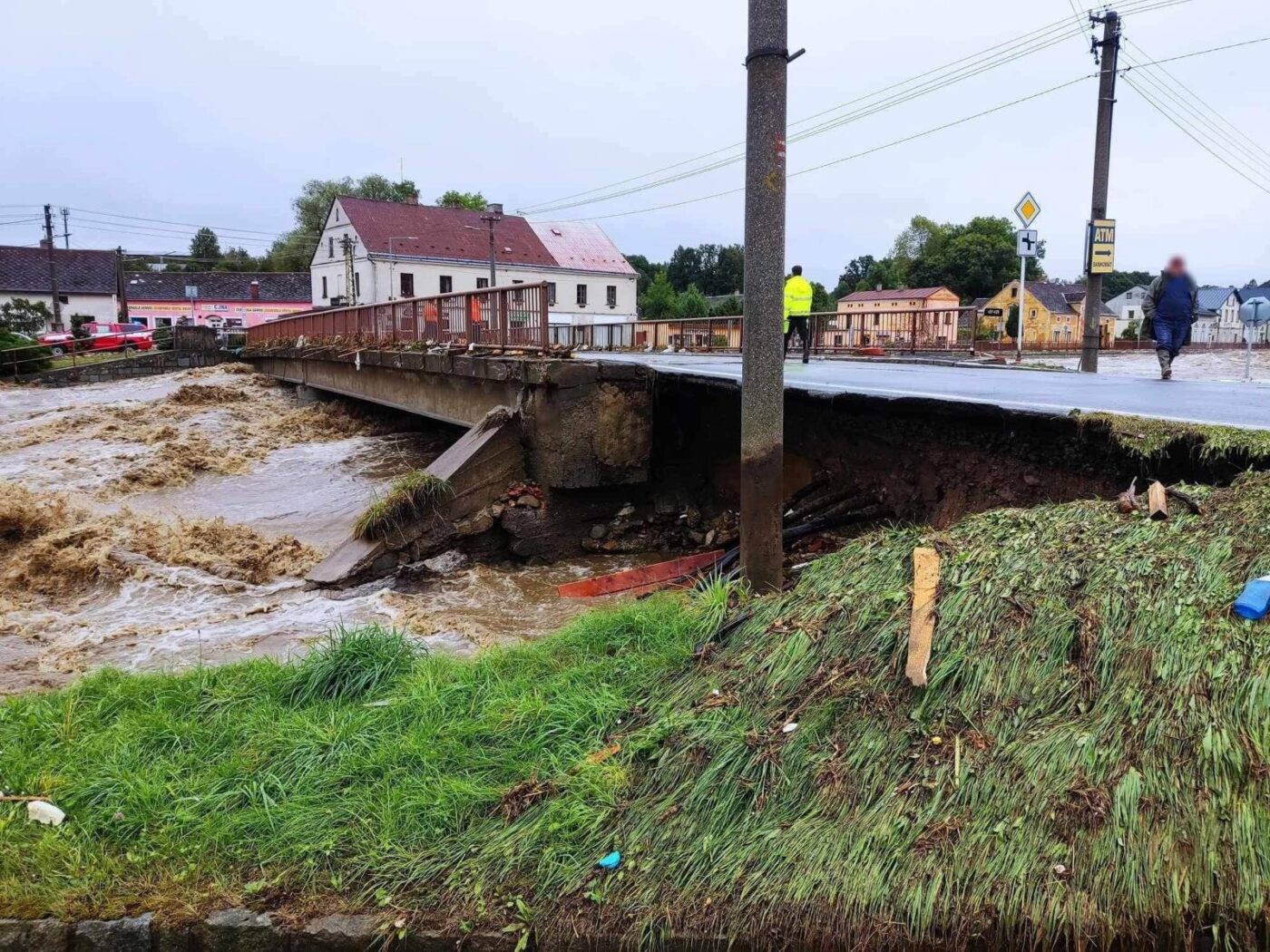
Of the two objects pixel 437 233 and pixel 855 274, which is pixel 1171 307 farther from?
pixel 855 274

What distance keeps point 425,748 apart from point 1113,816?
2.67 m

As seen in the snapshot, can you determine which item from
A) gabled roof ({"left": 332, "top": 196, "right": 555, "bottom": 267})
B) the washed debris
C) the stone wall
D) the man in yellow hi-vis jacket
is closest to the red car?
the stone wall

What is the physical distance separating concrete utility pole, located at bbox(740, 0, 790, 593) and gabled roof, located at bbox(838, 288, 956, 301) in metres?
83.3

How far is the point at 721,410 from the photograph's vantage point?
10977 millimetres

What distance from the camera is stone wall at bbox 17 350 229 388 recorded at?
123 feet

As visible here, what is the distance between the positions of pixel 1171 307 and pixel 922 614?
10.6 m

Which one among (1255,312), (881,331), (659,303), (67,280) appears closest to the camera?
(1255,312)

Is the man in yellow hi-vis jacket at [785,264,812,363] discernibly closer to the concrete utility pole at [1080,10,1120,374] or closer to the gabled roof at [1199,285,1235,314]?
the concrete utility pole at [1080,10,1120,374]

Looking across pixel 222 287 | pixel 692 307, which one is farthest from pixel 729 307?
pixel 222 287

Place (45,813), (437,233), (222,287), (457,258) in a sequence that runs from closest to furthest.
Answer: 1. (45,813)
2. (457,258)
3. (437,233)
4. (222,287)

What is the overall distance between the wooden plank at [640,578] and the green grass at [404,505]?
2053mm

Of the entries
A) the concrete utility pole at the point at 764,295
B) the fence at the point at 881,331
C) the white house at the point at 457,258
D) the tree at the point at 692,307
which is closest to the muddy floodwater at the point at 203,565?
the concrete utility pole at the point at 764,295

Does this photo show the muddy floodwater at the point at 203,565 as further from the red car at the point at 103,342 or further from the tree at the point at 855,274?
the tree at the point at 855,274

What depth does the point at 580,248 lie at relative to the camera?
6869 cm
